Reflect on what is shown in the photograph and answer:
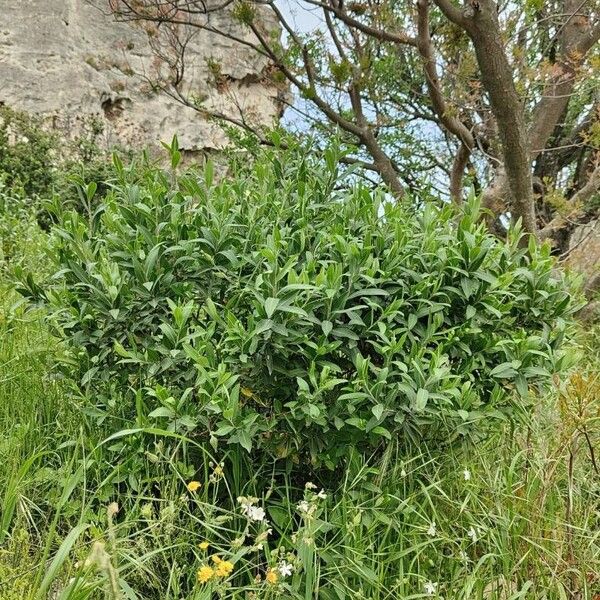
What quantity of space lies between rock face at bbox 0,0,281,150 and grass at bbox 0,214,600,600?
7147 millimetres

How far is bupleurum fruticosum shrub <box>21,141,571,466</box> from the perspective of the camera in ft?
5.71

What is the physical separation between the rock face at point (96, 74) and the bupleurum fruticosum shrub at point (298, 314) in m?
6.70

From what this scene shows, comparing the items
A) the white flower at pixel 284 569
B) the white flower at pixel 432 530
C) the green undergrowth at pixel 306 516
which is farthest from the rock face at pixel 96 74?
the white flower at pixel 284 569

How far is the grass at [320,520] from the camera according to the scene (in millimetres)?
1633

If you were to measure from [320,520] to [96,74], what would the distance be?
31.2 ft

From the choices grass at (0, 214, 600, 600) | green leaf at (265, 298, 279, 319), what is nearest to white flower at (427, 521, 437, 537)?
grass at (0, 214, 600, 600)

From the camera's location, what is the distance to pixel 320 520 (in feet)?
5.86

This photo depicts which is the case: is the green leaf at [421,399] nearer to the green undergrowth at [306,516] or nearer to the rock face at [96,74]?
the green undergrowth at [306,516]

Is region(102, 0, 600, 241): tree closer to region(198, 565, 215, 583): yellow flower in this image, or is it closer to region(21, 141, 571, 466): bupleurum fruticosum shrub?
region(21, 141, 571, 466): bupleurum fruticosum shrub

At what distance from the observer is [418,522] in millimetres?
1844

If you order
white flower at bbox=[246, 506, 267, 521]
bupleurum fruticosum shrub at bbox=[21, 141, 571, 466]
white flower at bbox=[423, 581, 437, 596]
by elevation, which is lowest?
white flower at bbox=[423, 581, 437, 596]

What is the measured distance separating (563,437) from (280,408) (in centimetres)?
96

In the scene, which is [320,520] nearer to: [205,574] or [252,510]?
[252,510]

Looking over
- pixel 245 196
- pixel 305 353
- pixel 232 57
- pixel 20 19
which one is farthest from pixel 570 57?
pixel 20 19
